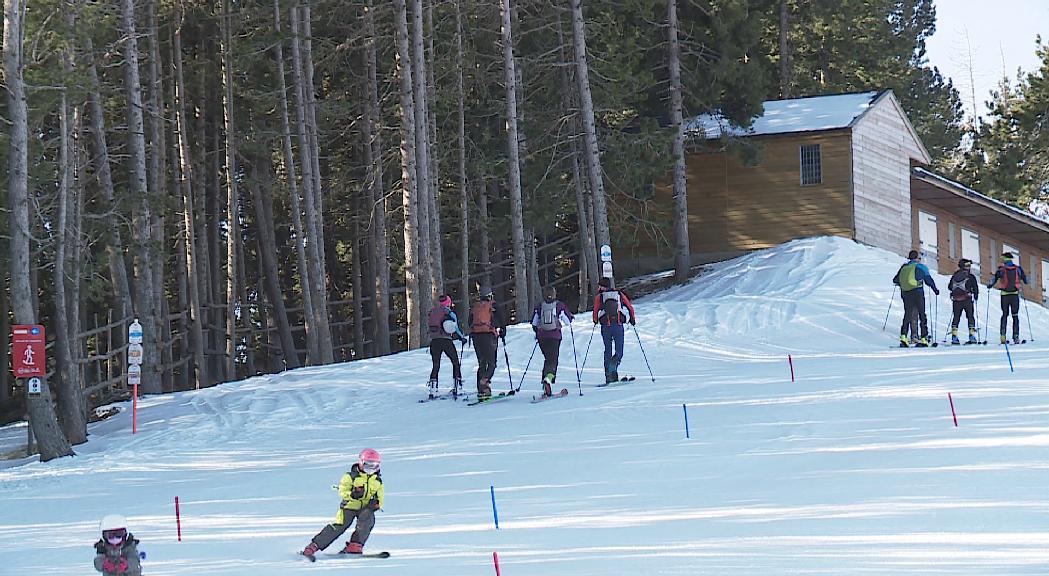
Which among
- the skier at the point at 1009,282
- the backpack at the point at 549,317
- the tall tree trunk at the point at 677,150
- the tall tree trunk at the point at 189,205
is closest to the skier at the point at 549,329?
the backpack at the point at 549,317

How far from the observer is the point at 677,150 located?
122 ft

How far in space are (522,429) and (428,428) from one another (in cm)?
199

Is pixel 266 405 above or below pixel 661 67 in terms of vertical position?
below

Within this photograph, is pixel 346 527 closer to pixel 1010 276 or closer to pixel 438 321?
pixel 438 321

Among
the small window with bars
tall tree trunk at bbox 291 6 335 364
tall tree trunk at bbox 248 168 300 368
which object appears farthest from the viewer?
the small window with bars

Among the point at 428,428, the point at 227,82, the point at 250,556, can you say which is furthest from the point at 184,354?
the point at 250,556

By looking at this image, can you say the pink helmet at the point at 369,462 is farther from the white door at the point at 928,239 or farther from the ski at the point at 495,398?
the white door at the point at 928,239

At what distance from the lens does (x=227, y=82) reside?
3309 centimetres

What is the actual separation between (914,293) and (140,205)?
1511 cm

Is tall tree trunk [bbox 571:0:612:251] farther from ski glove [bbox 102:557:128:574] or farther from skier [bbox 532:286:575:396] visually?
ski glove [bbox 102:557:128:574]

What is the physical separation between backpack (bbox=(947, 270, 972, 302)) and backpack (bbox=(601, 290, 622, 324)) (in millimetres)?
7656

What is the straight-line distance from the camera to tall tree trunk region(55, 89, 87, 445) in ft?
68.0

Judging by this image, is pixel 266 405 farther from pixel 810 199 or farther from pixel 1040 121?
pixel 1040 121

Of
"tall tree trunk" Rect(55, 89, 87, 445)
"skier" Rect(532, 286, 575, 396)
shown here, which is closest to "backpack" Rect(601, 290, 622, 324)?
"skier" Rect(532, 286, 575, 396)
